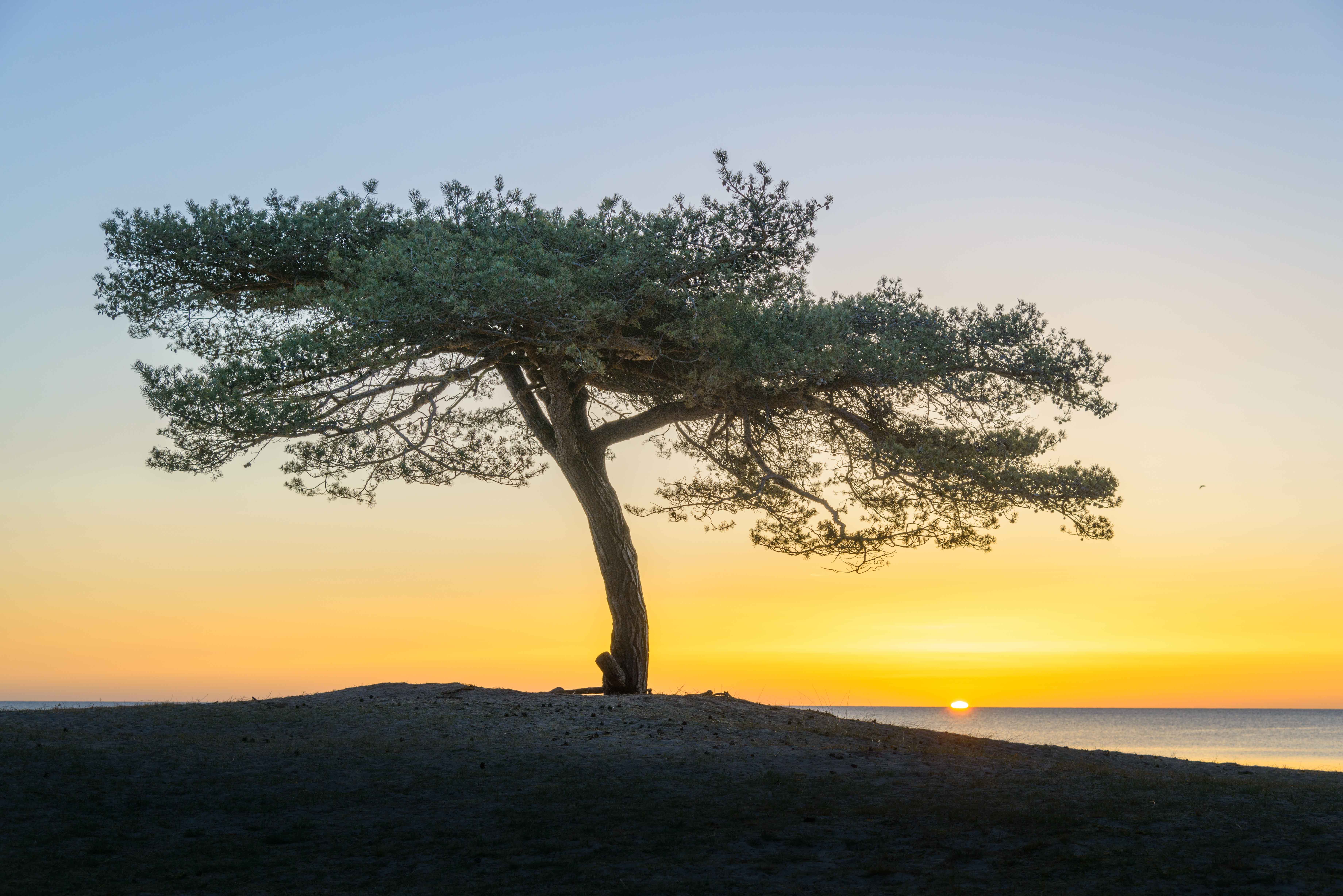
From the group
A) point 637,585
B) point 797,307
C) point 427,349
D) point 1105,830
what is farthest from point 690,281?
point 1105,830

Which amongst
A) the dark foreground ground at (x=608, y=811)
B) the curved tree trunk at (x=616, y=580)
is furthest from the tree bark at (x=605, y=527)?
the dark foreground ground at (x=608, y=811)

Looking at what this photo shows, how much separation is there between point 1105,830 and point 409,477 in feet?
35.8

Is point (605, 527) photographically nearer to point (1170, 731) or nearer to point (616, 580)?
point (616, 580)

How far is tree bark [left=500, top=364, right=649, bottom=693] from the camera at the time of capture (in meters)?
14.5

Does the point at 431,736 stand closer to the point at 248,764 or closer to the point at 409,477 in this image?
the point at 248,764

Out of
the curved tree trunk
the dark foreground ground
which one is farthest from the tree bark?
the dark foreground ground

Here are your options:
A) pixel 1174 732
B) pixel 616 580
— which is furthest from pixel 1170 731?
pixel 616 580

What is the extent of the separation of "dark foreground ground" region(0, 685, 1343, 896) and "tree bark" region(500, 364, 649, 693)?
9.07 feet

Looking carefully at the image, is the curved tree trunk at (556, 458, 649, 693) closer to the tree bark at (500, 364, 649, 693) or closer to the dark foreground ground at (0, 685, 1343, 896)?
the tree bark at (500, 364, 649, 693)

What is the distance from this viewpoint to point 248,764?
916 centimetres

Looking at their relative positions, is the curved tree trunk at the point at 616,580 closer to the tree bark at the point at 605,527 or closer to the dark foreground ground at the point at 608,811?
the tree bark at the point at 605,527

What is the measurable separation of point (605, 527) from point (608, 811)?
719cm

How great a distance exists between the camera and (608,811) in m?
7.58

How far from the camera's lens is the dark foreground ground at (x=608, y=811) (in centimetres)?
595
